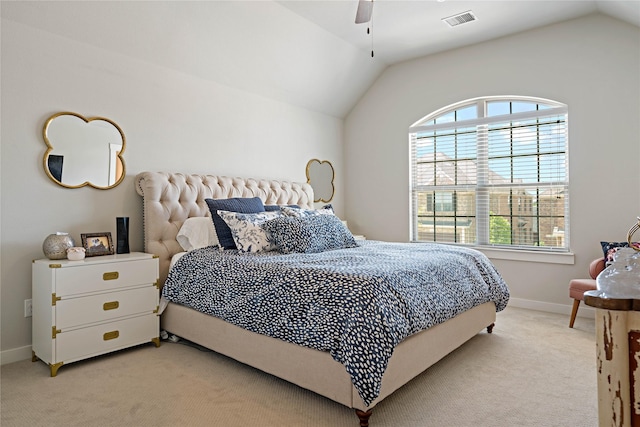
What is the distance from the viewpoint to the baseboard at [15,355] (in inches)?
103

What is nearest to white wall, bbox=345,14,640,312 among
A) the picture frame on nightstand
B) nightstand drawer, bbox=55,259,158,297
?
nightstand drawer, bbox=55,259,158,297

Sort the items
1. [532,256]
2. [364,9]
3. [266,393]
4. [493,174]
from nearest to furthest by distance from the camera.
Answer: [266,393], [364,9], [532,256], [493,174]

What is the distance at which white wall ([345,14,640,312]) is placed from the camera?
3.54 metres

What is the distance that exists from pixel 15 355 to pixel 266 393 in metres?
1.82

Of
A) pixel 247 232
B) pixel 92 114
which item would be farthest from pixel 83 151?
pixel 247 232

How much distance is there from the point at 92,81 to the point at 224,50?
45.9 inches

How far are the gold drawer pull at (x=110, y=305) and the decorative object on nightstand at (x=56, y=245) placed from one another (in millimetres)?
436

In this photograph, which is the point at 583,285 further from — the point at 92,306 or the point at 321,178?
the point at 92,306

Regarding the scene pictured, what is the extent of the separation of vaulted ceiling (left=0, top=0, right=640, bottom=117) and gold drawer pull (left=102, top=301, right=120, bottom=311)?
196cm

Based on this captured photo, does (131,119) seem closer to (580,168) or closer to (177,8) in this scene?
(177,8)

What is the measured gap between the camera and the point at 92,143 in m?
3.04

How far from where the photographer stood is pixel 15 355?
268 centimetres

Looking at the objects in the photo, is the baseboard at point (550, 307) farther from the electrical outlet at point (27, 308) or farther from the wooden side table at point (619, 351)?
the electrical outlet at point (27, 308)

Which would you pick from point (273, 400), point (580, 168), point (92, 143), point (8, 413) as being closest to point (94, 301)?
point (8, 413)
